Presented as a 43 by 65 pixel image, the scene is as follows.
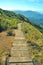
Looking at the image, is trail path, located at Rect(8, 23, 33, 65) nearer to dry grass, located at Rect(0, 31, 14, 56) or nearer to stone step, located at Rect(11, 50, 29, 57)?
stone step, located at Rect(11, 50, 29, 57)

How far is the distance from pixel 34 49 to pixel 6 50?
2826 mm

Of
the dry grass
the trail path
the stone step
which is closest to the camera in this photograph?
the trail path

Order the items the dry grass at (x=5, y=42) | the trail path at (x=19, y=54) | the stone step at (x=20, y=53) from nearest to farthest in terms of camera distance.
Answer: the trail path at (x=19, y=54) → the stone step at (x=20, y=53) → the dry grass at (x=5, y=42)

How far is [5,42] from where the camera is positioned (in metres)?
24.3

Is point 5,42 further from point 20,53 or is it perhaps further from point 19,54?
point 19,54

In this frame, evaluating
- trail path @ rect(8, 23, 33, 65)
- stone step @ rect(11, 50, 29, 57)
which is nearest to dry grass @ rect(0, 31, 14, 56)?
trail path @ rect(8, 23, 33, 65)

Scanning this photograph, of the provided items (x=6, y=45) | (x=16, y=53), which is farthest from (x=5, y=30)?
(x=16, y=53)

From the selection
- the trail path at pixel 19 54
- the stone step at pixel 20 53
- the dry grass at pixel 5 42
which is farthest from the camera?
the dry grass at pixel 5 42

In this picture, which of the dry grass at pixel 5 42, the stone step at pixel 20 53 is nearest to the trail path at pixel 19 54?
the stone step at pixel 20 53

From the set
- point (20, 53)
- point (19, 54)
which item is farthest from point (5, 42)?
point (19, 54)

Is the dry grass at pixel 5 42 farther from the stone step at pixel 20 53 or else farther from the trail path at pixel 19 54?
the stone step at pixel 20 53

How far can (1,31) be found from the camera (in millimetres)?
29672

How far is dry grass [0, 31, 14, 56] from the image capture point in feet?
71.1

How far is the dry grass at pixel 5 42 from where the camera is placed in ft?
71.1
